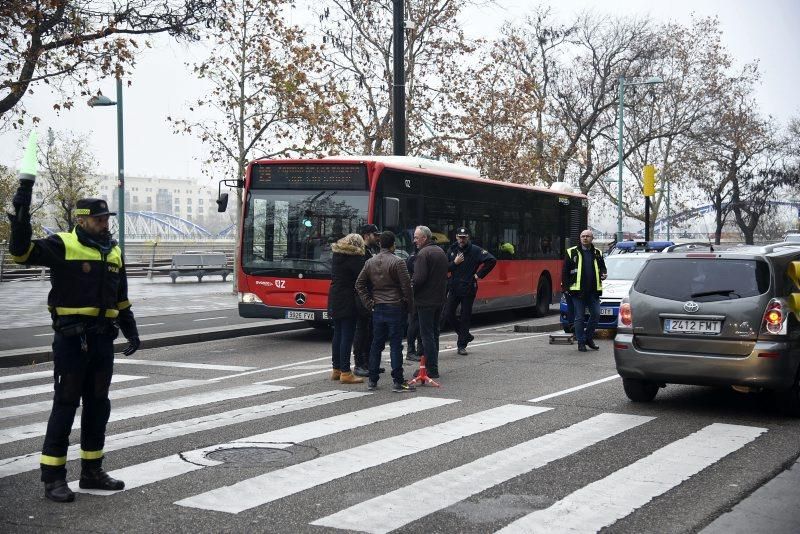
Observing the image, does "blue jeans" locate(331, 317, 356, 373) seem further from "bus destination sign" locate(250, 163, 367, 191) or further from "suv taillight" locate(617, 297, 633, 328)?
"bus destination sign" locate(250, 163, 367, 191)

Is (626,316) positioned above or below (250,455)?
above

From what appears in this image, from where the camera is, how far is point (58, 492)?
5867 millimetres

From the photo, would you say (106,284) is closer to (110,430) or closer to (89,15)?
(110,430)

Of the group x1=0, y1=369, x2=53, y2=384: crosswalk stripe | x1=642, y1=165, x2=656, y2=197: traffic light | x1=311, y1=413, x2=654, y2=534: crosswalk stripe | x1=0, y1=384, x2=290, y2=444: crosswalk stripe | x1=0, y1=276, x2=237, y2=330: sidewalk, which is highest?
x1=642, y1=165, x2=656, y2=197: traffic light

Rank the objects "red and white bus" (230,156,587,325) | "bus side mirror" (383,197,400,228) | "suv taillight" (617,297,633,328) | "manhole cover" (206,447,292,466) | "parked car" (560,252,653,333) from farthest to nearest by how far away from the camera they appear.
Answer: "parked car" (560,252,653,333), "red and white bus" (230,156,587,325), "bus side mirror" (383,197,400,228), "suv taillight" (617,297,633,328), "manhole cover" (206,447,292,466)

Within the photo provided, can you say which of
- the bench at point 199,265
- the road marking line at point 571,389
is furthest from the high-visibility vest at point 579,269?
the bench at point 199,265

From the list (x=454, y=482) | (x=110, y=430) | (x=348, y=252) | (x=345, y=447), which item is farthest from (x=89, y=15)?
(x=454, y=482)

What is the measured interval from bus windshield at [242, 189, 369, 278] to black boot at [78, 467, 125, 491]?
10.0 metres

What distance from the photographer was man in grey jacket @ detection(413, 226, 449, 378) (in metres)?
11.5

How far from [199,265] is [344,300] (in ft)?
104

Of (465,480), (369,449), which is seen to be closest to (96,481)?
(369,449)

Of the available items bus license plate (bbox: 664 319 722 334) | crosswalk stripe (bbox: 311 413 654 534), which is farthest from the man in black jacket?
crosswalk stripe (bbox: 311 413 654 534)

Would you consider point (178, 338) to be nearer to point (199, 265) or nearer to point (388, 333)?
point (388, 333)

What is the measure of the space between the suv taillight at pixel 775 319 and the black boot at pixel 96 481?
5.68m
